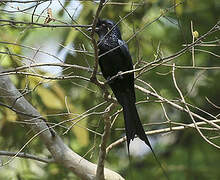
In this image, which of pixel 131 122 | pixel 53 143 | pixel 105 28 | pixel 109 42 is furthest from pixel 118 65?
pixel 53 143

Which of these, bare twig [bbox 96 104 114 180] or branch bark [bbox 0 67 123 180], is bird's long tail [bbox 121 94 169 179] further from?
branch bark [bbox 0 67 123 180]

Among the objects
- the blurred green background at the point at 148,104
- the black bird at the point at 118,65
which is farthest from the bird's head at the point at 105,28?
the blurred green background at the point at 148,104

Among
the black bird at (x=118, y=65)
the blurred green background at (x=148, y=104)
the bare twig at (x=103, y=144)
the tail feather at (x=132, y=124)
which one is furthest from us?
the blurred green background at (x=148, y=104)

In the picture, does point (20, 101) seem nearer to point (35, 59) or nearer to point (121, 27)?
point (35, 59)

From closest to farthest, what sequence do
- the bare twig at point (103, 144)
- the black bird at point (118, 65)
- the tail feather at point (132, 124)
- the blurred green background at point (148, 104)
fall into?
the bare twig at point (103, 144) < the tail feather at point (132, 124) < the black bird at point (118, 65) < the blurred green background at point (148, 104)

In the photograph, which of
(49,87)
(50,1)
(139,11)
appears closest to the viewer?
(50,1)

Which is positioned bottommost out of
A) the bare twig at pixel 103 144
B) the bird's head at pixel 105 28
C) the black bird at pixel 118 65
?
the bare twig at pixel 103 144

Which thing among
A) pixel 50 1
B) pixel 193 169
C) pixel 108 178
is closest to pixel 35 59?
pixel 50 1

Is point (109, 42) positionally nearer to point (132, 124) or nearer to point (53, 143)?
point (132, 124)

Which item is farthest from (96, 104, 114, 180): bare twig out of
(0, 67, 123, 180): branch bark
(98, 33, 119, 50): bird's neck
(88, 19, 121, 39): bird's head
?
(88, 19, 121, 39): bird's head

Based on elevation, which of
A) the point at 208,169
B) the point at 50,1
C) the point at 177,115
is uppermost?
the point at 50,1

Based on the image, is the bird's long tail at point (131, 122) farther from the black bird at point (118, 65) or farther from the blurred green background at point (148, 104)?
the blurred green background at point (148, 104)

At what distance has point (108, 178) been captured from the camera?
12.4 ft

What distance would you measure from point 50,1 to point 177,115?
2.49 m
